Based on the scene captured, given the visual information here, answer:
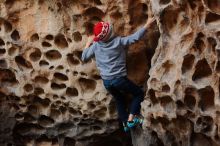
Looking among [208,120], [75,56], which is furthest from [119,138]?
[208,120]

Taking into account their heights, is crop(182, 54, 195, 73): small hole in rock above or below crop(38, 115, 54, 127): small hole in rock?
above

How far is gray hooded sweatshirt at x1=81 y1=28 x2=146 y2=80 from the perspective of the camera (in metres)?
3.57

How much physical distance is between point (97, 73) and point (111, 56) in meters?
0.30

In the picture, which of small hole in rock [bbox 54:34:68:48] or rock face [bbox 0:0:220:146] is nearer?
rock face [bbox 0:0:220:146]

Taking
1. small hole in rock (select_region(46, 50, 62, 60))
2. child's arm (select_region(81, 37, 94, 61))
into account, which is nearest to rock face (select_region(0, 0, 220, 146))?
small hole in rock (select_region(46, 50, 62, 60))

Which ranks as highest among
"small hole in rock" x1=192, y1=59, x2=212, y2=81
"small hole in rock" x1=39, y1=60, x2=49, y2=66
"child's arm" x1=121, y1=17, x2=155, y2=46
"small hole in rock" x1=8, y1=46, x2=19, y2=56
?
"child's arm" x1=121, y1=17, x2=155, y2=46

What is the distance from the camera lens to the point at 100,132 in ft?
13.2

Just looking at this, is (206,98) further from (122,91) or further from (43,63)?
(43,63)

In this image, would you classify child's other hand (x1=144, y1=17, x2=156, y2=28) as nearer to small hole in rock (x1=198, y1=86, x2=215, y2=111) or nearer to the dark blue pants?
the dark blue pants

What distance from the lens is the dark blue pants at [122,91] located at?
3.62m

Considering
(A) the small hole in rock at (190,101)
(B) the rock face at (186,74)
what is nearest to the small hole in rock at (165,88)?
(B) the rock face at (186,74)

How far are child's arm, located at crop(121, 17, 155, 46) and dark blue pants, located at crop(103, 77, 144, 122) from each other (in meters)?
0.24

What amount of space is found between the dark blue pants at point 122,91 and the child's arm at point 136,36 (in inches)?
9.3

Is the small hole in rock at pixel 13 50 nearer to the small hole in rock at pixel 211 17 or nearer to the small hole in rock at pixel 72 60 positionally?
the small hole in rock at pixel 72 60
